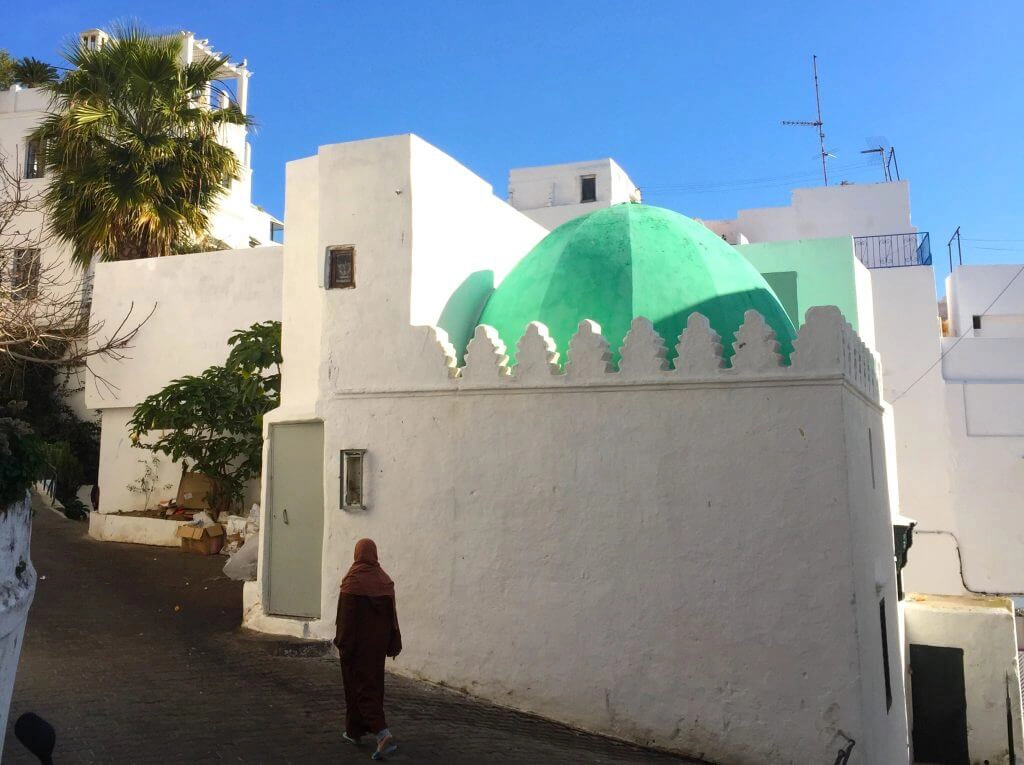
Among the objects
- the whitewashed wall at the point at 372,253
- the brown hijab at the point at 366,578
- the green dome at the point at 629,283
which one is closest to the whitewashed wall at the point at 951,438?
the green dome at the point at 629,283

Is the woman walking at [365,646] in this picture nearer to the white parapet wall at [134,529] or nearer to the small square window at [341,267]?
the small square window at [341,267]

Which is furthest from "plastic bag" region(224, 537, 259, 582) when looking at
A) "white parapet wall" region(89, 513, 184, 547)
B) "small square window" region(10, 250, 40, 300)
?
"small square window" region(10, 250, 40, 300)

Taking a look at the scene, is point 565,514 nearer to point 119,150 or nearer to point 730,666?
point 730,666

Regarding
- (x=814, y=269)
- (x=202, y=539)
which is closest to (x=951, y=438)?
(x=814, y=269)

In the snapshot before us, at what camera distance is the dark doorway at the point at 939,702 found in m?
9.15

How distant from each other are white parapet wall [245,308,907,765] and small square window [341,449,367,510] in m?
0.09

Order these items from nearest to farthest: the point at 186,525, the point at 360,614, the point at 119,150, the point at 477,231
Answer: the point at 360,614
the point at 477,231
the point at 186,525
the point at 119,150

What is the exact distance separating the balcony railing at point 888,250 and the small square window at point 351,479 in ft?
40.4

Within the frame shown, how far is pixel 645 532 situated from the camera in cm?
657

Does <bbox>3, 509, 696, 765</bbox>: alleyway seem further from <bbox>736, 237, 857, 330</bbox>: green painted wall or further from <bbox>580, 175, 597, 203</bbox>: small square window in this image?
<bbox>580, 175, 597, 203</bbox>: small square window

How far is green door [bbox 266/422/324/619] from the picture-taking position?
8109 millimetres

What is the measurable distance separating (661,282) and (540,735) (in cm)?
386

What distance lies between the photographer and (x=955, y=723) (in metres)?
9.23

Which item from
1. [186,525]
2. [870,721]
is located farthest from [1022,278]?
[186,525]
